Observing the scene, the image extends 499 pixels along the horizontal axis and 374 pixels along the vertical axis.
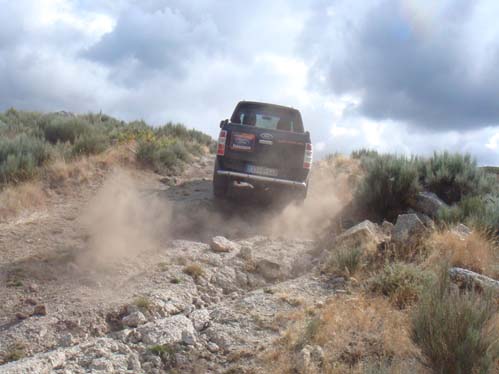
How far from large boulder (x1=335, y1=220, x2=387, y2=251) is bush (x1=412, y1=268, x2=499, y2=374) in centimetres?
306

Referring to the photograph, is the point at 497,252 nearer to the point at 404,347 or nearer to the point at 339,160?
the point at 404,347

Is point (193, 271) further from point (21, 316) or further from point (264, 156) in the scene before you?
point (264, 156)

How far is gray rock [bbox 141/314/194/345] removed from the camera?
4.74m

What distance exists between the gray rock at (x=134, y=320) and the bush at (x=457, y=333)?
2695 mm

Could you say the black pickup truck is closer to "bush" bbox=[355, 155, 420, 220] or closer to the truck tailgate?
the truck tailgate

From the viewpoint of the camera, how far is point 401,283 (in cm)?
573

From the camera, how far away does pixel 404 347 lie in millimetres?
4383

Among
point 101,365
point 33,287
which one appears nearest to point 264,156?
point 33,287

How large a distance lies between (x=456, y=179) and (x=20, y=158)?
912 cm

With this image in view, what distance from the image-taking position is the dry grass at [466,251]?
642cm

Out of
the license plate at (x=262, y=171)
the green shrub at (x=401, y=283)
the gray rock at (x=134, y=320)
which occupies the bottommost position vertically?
the gray rock at (x=134, y=320)

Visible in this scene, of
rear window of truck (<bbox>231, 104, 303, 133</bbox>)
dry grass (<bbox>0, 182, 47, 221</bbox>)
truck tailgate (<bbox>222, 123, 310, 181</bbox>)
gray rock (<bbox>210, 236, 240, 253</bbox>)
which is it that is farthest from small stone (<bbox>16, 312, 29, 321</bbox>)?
rear window of truck (<bbox>231, 104, 303, 133</bbox>)

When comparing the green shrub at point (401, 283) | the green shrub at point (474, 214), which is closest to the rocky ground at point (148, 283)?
the green shrub at point (401, 283)

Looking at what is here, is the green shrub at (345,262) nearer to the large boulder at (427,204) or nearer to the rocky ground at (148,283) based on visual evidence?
the rocky ground at (148,283)
